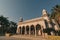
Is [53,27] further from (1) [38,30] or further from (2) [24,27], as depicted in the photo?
(2) [24,27]

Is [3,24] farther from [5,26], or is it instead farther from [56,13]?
[56,13]

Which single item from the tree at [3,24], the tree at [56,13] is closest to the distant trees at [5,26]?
the tree at [3,24]

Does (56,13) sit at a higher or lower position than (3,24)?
higher

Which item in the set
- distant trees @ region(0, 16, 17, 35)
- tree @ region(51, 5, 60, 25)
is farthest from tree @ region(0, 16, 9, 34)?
tree @ region(51, 5, 60, 25)

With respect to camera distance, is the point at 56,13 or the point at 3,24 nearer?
the point at 56,13

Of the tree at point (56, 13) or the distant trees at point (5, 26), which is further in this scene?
the distant trees at point (5, 26)

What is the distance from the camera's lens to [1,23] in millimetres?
55781

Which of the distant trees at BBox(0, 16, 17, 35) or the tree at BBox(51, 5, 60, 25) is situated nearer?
the tree at BBox(51, 5, 60, 25)

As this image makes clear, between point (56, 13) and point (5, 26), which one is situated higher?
point (56, 13)

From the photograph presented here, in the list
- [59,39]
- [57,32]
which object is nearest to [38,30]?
[57,32]

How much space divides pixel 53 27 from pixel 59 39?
1189cm

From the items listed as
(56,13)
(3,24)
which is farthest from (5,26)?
(56,13)

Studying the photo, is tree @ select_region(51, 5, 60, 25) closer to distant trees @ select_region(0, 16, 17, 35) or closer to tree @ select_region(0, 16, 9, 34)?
distant trees @ select_region(0, 16, 17, 35)

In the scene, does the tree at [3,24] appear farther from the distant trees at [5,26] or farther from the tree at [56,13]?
the tree at [56,13]
